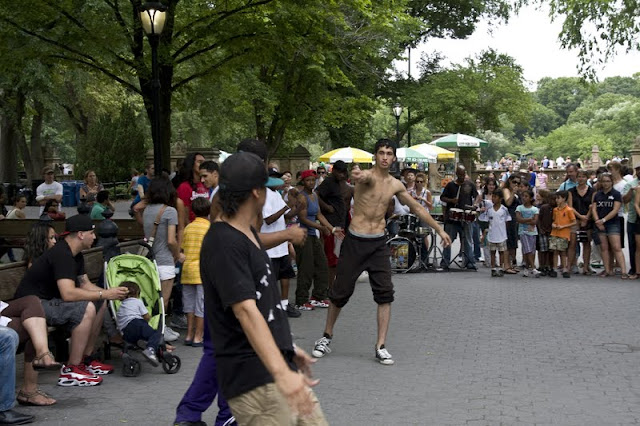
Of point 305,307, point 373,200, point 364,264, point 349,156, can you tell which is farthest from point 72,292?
point 349,156

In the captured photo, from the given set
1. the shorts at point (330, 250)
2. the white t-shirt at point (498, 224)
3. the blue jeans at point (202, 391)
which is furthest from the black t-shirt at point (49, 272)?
the white t-shirt at point (498, 224)

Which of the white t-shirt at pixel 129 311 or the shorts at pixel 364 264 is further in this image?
the shorts at pixel 364 264

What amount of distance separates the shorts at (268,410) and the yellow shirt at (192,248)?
5.75 meters

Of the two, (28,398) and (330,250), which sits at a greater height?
(330,250)

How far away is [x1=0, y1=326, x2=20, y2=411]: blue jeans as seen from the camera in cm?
658

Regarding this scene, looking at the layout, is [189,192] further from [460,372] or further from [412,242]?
[412,242]

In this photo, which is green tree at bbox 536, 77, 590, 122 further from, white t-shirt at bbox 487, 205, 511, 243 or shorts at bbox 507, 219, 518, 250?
white t-shirt at bbox 487, 205, 511, 243

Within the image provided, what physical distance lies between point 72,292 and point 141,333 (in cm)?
90

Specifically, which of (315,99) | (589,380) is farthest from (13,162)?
(589,380)

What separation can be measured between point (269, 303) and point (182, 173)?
24.7ft

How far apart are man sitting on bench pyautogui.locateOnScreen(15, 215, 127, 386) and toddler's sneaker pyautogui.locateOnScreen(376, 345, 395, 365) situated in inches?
97.5

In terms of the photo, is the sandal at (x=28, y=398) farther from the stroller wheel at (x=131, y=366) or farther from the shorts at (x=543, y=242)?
the shorts at (x=543, y=242)

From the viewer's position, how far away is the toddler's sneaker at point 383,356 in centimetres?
860

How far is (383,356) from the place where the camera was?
8625 mm
